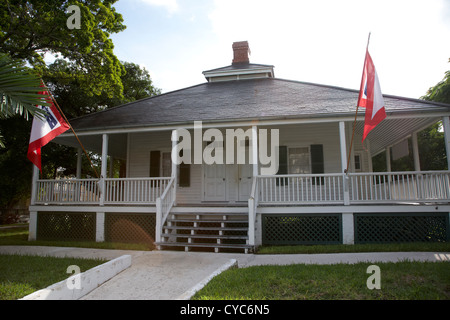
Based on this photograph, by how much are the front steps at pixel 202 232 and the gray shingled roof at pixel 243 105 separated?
2820 millimetres

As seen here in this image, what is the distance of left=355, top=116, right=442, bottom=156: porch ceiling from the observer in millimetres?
10163

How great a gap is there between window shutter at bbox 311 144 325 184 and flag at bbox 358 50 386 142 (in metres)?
3.48

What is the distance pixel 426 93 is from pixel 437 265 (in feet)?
72.9

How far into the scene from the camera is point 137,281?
572cm

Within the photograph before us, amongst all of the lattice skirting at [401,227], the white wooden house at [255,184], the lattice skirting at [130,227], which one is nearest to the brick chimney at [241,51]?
the white wooden house at [255,184]

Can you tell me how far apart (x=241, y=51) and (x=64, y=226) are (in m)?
11.9

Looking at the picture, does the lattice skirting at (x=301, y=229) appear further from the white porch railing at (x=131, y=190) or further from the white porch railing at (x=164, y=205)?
the white porch railing at (x=131, y=190)

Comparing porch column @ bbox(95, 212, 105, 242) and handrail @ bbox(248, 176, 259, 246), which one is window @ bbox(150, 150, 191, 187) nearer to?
porch column @ bbox(95, 212, 105, 242)

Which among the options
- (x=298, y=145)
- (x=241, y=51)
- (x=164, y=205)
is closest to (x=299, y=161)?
(x=298, y=145)

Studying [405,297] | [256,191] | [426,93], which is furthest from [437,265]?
[426,93]

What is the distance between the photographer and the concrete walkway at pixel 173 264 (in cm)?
511

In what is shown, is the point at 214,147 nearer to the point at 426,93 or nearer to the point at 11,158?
the point at 11,158

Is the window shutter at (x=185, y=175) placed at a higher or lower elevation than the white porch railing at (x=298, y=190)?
higher

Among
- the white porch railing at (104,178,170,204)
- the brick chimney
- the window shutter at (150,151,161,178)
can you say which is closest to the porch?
the white porch railing at (104,178,170,204)
